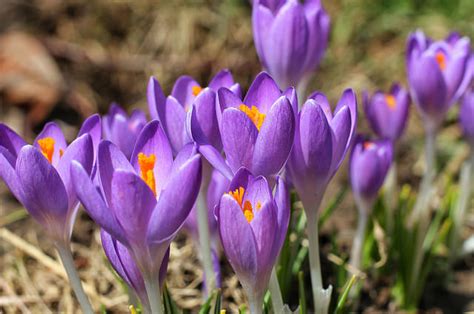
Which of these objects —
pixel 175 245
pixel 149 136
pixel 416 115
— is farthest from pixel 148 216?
pixel 416 115

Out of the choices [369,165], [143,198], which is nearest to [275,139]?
[143,198]

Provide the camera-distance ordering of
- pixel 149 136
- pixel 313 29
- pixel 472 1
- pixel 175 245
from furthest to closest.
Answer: pixel 472 1 → pixel 175 245 → pixel 313 29 → pixel 149 136

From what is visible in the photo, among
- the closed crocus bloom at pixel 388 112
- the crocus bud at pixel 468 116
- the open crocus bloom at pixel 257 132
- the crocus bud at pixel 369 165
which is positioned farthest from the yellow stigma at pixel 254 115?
the crocus bud at pixel 468 116

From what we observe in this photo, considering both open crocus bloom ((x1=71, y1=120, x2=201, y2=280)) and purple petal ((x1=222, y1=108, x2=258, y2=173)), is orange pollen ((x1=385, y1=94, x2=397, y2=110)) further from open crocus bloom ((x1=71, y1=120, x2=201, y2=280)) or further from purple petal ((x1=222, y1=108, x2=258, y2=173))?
open crocus bloom ((x1=71, y1=120, x2=201, y2=280))

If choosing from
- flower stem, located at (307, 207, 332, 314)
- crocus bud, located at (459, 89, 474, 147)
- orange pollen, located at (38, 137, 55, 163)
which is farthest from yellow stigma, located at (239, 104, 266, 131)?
crocus bud, located at (459, 89, 474, 147)

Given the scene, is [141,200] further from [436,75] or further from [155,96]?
[436,75]

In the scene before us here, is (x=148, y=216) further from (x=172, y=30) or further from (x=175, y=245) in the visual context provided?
(x=172, y=30)

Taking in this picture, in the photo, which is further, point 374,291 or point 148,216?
point 374,291
